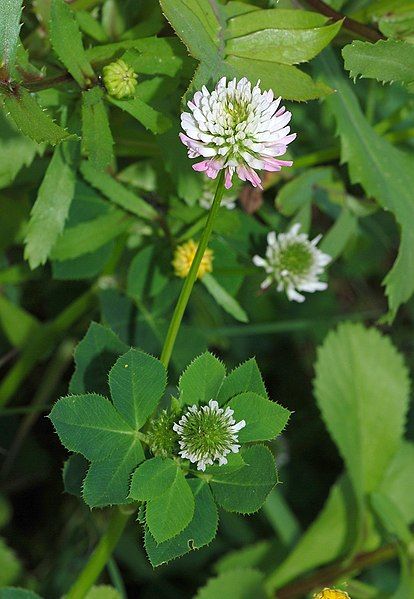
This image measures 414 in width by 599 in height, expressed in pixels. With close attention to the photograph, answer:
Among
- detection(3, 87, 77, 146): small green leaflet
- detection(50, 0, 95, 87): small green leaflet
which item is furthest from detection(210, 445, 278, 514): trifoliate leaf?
detection(50, 0, 95, 87): small green leaflet

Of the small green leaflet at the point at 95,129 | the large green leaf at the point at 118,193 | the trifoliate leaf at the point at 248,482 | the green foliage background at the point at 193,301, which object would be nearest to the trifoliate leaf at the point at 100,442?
the green foliage background at the point at 193,301

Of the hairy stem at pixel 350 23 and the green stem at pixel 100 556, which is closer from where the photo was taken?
the green stem at pixel 100 556

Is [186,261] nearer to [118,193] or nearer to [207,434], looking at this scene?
[118,193]

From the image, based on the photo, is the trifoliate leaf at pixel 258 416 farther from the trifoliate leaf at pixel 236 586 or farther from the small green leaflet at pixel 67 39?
the trifoliate leaf at pixel 236 586

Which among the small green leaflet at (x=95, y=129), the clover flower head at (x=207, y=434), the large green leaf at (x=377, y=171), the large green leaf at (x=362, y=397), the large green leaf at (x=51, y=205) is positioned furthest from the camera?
the large green leaf at (x=362, y=397)

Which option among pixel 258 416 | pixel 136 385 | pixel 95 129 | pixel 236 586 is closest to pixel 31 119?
pixel 95 129

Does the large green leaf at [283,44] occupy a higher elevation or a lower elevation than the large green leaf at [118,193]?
higher
